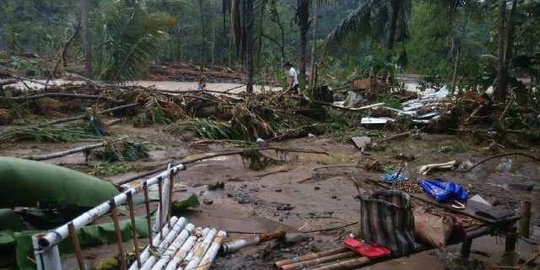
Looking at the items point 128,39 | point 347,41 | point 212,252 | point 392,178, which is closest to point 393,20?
point 347,41

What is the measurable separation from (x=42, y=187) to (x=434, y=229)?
10.6 feet

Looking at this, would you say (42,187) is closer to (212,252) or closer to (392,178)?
(212,252)

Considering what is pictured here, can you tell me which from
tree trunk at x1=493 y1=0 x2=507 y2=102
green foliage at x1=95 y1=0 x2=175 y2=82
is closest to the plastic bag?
tree trunk at x1=493 y1=0 x2=507 y2=102

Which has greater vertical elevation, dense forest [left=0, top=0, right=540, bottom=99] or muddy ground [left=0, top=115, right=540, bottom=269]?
dense forest [left=0, top=0, right=540, bottom=99]

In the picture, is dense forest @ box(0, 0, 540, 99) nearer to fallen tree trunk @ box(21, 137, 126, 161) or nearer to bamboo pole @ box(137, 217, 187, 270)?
fallen tree trunk @ box(21, 137, 126, 161)

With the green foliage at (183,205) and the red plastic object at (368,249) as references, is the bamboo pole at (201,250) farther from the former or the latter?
the red plastic object at (368,249)

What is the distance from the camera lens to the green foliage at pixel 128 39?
1508 centimetres

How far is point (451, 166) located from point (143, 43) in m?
10.5

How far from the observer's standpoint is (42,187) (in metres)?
3.96

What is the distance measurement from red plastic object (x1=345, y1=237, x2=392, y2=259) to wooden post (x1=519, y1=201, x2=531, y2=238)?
1.59 metres

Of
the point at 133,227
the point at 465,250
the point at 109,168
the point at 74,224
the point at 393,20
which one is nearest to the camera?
the point at 74,224

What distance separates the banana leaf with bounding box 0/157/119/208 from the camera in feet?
12.7

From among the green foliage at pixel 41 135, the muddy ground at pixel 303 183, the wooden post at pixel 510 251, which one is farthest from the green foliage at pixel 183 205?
the green foliage at pixel 41 135

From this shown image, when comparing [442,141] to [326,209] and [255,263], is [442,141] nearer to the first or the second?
[326,209]
